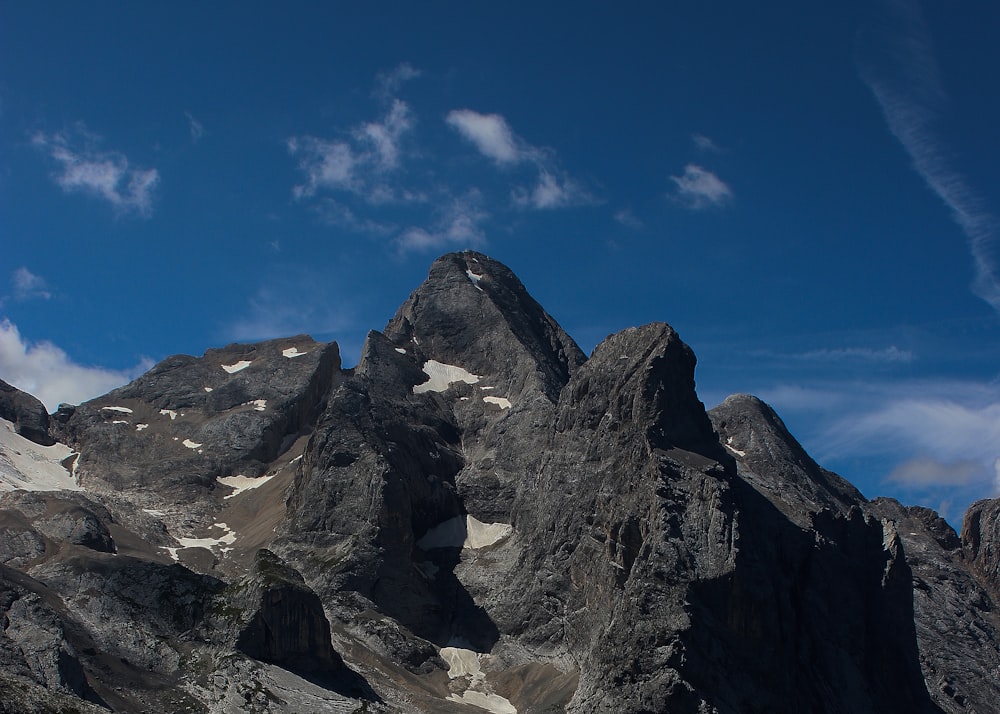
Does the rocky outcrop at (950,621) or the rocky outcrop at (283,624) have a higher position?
the rocky outcrop at (950,621)

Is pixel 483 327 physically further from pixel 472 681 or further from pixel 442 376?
pixel 472 681

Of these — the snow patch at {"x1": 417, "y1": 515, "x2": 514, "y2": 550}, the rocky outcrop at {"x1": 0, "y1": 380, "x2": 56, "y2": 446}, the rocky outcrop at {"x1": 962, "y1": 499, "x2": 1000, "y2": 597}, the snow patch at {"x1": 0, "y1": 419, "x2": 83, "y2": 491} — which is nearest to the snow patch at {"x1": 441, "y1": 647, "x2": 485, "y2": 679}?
the snow patch at {"x1": 417, "y1": 515, "x2": 514, "y2": 550}

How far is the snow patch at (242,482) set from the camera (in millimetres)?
143500

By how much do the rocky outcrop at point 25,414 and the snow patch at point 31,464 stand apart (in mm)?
1233

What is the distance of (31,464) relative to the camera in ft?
470

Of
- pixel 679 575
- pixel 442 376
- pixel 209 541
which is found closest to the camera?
pixel 679 575

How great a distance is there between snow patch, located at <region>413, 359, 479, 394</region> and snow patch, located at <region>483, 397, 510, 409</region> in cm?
743

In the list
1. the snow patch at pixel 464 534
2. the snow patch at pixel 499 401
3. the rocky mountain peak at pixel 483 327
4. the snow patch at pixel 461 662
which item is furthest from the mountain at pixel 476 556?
the rocky mountain peak at pixel 483 327

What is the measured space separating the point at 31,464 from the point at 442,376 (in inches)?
2256

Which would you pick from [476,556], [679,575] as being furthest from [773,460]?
[679,575]

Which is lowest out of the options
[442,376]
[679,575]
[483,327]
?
[679,575]

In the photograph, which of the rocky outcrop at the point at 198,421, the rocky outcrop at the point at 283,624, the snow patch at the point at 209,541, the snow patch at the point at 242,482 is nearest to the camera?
the rocky outcrop at the point at 283,624

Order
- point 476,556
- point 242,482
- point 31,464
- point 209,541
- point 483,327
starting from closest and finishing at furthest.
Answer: point 476,556
point 209,541
point 31,464
point 242,482
point 483,327

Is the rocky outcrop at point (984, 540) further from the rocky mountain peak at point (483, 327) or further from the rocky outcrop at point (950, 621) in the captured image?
the rocky mountain peak at point (483, 327)
